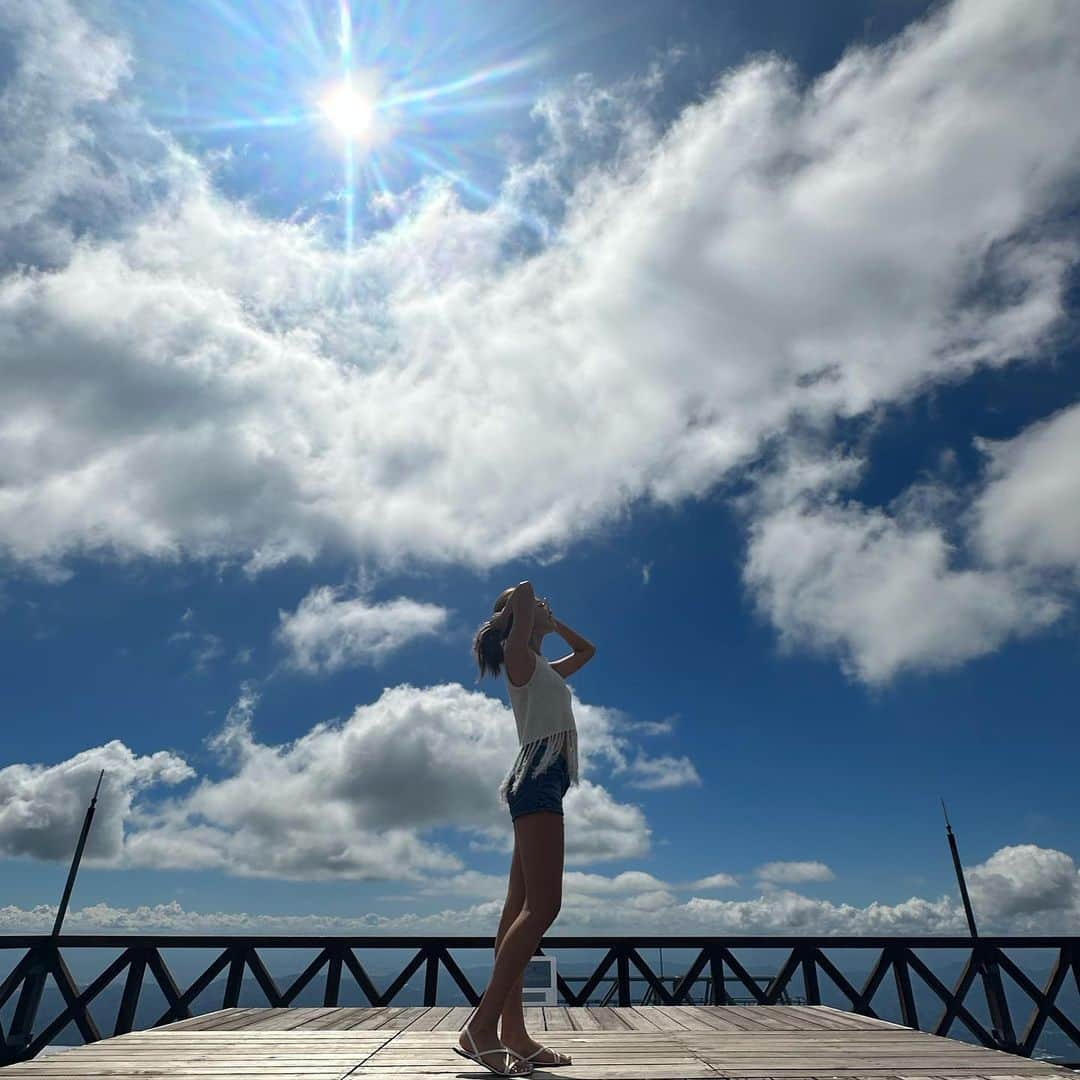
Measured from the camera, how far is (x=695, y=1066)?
9.46ft

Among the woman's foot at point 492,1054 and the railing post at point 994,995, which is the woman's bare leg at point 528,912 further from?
the railing post at point 994,995

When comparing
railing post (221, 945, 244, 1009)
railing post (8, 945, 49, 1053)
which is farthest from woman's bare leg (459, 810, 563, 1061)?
railing post (8, 945, 49, 1053)

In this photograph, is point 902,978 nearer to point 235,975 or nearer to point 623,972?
point 623,972

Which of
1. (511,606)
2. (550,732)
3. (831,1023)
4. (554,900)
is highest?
(511,606)

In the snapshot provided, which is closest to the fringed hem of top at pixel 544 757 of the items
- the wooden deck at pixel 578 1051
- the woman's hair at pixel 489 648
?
the woman's hair at pixel 489 648

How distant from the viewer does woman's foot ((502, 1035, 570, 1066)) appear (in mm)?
2922

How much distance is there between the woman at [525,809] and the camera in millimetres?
2980

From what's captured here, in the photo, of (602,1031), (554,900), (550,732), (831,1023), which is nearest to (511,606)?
(550,732)

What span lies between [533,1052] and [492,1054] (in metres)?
0.17

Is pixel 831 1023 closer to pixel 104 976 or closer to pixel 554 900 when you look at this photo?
pixel 554 900

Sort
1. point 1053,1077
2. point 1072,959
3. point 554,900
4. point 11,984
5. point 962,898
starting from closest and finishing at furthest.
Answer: point 1053,1077 → point 554,900 → point 11,984 → point 1072,959 → point 962,898

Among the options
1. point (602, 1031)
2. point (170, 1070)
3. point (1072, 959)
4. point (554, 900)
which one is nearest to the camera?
point (170, 1070)

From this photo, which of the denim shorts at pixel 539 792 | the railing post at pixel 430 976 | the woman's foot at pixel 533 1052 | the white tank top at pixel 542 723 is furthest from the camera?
the railing post at pixel 430 976

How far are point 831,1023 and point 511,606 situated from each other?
10.6 ft
